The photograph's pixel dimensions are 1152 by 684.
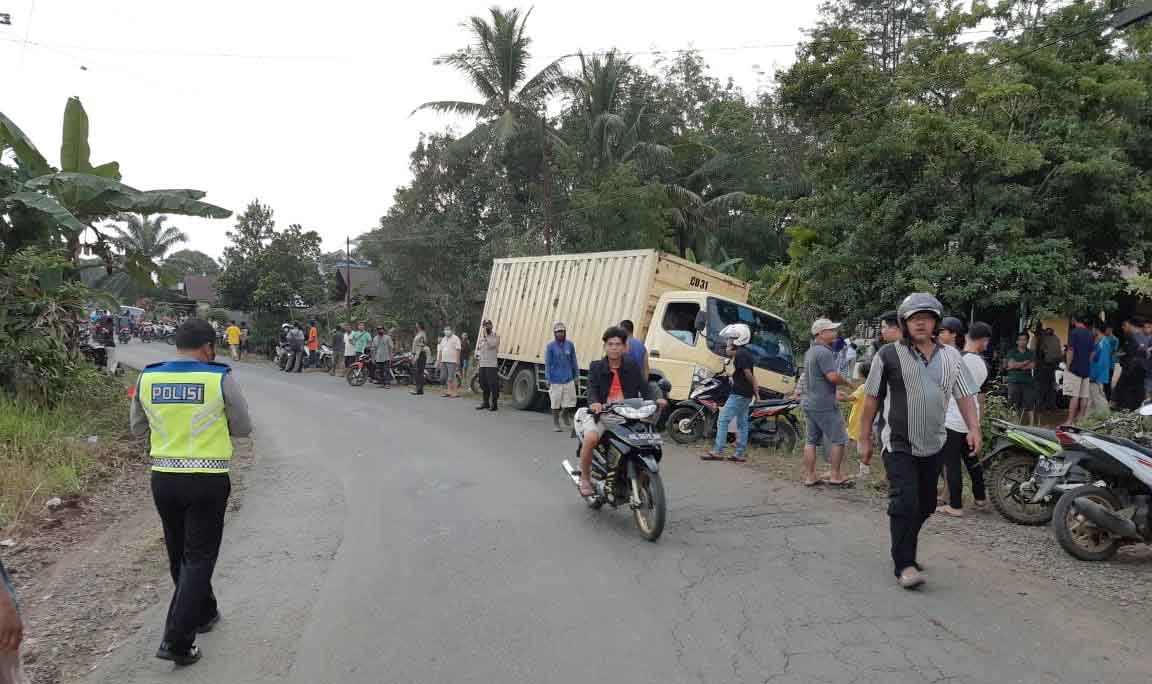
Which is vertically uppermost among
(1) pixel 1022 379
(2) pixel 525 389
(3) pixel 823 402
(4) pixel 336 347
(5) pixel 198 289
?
(1) pixel 1022 379

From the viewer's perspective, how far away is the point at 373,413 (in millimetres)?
15562

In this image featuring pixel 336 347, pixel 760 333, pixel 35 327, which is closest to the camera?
pixel 35 327

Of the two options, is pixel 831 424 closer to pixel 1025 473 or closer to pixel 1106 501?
pixel 1025 473

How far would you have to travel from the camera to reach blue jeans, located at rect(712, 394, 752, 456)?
10133 mm

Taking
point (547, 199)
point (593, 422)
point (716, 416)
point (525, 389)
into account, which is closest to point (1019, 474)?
point (593, 422)

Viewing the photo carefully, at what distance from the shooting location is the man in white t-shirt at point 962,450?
23.2ft

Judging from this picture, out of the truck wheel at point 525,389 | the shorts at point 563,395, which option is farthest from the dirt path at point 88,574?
the truck wheel at point 525,389

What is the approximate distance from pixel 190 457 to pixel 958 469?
6.01 metres

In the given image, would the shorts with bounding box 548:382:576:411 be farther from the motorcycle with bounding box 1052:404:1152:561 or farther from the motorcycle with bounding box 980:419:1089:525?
A: the motorcycle with bounding box 1052:404:1152:561

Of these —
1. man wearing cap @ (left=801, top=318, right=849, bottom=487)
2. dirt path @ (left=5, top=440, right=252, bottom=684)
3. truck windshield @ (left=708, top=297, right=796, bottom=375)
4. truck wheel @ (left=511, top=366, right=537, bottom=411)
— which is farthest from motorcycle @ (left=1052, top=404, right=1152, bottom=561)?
truck wheel @ (left=511, top=366, right=537, bottom=411)

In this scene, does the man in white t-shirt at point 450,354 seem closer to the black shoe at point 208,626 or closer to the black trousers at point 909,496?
the black shoe at point 208,626

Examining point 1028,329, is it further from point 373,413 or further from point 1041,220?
point 373,413

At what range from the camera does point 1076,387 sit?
1264cm

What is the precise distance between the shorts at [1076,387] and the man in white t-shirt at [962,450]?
6.26 meters
